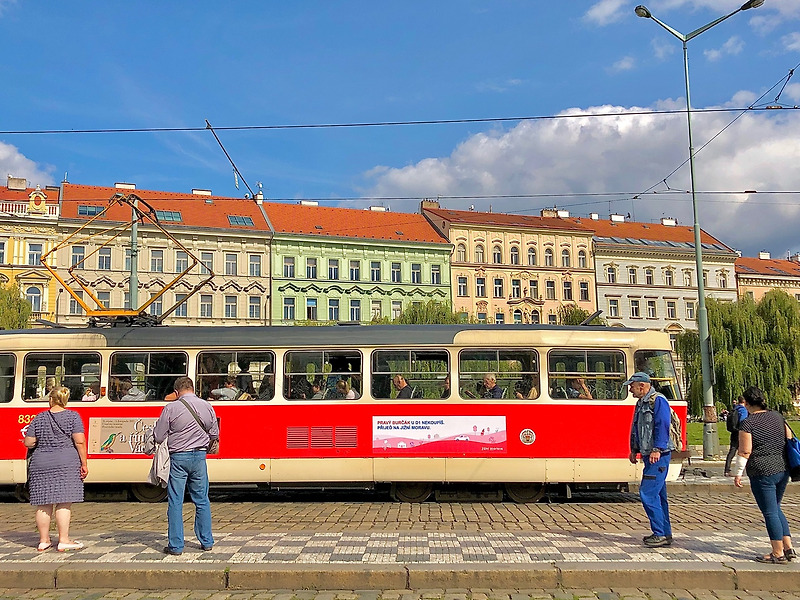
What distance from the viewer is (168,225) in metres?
53.1

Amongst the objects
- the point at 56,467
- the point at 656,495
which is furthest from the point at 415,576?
the point at 56,467

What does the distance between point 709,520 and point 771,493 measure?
348cm

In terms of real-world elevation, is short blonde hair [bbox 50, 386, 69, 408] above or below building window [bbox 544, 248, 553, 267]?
below

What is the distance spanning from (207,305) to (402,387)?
142 ft

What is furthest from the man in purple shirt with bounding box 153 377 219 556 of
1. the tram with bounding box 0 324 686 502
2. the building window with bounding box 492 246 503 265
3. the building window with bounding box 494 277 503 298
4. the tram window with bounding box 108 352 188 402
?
the building window with bounding box 492 246 503 265

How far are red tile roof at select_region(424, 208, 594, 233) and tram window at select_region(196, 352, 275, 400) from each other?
49331mm

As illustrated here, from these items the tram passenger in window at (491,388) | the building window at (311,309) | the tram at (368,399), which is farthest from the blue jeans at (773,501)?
the building window at (311,309)

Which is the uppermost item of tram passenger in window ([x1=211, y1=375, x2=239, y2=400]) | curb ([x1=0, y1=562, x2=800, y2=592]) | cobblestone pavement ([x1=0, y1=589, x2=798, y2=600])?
tram passenger in window ([x1=211, y1=375, x2=239, y2=400])

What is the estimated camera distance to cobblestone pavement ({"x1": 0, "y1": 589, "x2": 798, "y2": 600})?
6668 mm

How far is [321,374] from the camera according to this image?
43.6 ft

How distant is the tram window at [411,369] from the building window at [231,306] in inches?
1683

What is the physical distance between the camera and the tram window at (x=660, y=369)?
13.1m

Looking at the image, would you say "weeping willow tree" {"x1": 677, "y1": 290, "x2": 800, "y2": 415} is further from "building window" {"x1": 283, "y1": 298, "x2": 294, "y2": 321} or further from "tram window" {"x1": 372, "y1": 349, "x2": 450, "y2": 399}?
"tram window" {"x1": 372, "y1": 349, "x2": 450, "y2": 399}

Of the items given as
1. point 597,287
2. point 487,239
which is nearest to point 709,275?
point 597,287
